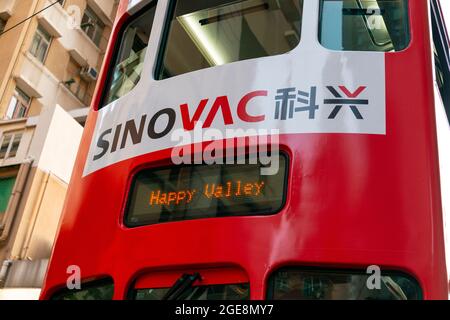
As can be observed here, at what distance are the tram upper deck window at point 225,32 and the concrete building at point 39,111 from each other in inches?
255

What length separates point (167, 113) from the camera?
4.16 m

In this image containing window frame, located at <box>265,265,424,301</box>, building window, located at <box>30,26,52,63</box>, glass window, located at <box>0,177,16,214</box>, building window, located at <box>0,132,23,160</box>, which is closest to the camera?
window frame, located at <box>265,265,424,301</box>

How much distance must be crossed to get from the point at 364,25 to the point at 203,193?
61.1 inches

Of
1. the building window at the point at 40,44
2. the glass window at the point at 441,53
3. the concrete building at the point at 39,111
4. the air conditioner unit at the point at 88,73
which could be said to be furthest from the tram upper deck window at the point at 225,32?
the air conditioner unit at the point at 88,73

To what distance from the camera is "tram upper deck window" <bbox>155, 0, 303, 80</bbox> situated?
4.27 metres

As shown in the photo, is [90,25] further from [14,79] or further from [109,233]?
[109,233]

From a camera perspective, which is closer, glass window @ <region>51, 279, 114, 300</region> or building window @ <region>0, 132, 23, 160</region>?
glass window @ <region>51, 279, 114, 300</region>

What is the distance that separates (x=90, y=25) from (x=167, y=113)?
13952 millimetres

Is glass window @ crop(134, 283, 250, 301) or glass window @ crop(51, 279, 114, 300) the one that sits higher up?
glass window @ crop(51, 279, 114, 300)

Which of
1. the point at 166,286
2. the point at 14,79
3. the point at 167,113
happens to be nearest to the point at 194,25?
the point at 167,113

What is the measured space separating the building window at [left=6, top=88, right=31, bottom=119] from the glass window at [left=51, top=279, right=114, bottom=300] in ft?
38.1

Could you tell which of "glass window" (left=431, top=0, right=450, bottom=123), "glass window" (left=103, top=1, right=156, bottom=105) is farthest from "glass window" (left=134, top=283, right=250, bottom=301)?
"glass window" (left=431, top=0, right=450, bottom=123)

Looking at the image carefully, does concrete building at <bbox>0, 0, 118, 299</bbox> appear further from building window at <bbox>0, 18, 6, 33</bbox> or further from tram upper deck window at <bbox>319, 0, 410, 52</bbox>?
tram upper deck window at <bbox>319, 0, 410, 52</bbox>

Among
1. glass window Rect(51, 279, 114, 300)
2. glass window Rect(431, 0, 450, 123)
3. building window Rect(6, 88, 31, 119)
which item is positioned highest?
building window Rect(6, 88, 31, 119)
